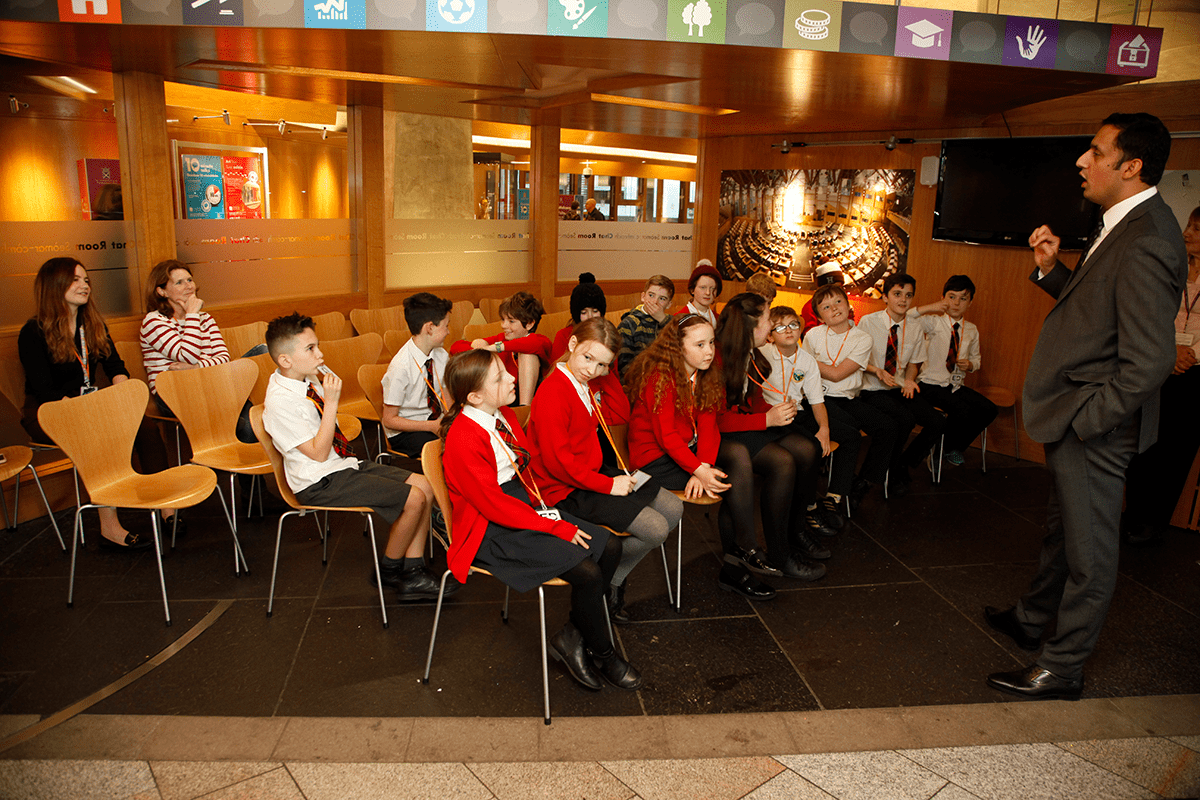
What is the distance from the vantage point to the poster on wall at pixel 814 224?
7.16 m

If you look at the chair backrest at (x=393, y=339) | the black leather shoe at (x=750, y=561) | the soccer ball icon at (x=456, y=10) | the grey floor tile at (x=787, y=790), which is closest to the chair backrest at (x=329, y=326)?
the chair backrest at (x=393, y=339)

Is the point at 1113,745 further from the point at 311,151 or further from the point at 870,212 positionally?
the point at 311,151

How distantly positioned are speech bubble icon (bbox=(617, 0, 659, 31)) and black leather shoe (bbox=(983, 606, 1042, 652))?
129 inches

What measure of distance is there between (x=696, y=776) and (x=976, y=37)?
13.3ft

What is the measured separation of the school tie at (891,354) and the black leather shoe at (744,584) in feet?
7.77

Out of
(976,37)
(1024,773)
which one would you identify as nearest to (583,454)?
(1024,773)

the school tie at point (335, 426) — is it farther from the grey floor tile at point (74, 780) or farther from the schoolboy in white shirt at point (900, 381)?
the schoolboy in white shirt at point (900, 381)

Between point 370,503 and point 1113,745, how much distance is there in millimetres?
2978

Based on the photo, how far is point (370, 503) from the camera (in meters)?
3.38

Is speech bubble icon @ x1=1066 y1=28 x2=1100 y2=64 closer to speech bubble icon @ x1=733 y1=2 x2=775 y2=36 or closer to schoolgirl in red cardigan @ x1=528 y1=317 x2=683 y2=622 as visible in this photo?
speech bubble icon @ x1=733 y1=2 x2=775 y2=36

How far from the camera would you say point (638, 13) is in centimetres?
391

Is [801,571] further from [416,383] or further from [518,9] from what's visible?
[518,9]

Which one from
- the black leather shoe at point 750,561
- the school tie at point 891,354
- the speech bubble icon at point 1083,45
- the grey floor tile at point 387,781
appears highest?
the speech bubble icon at point 1083,45

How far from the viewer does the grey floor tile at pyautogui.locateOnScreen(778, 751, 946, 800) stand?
2.43 meters
